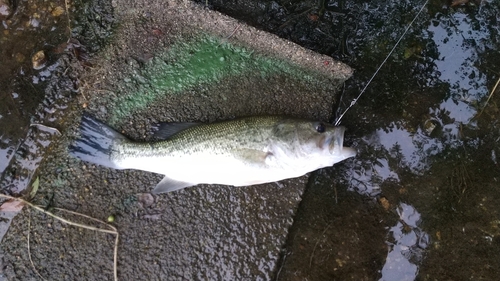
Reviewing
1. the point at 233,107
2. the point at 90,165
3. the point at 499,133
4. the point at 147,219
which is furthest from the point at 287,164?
the point at 499,133

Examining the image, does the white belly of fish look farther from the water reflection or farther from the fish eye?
the water reflection

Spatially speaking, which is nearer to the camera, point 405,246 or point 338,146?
point 338,146

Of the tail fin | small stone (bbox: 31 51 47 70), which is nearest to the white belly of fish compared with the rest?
the tail fin

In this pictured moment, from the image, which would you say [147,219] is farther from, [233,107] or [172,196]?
[233,107]

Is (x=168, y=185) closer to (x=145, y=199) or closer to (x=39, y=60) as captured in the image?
(x=145, y=199)

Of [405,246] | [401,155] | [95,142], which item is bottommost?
[405,246]

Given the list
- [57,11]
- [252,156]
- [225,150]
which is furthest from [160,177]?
[57,11]
